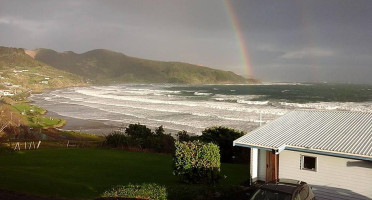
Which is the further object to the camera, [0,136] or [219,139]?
[0,136]

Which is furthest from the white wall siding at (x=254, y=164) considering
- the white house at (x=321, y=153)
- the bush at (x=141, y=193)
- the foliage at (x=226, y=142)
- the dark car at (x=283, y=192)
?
the foliage at (x=226, y=142)

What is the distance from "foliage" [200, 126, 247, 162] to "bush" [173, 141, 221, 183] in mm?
8083

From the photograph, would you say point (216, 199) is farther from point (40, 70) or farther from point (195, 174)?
point (40, 70)

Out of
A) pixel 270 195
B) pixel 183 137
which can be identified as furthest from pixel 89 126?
pixel 270 195

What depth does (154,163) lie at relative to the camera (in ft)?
61.3

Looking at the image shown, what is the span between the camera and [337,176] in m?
11.9

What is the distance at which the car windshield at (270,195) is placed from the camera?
858 cm

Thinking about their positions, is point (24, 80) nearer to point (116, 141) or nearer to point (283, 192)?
point (116, 141)

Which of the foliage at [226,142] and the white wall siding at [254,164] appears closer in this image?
the white wall siding at [254,164]

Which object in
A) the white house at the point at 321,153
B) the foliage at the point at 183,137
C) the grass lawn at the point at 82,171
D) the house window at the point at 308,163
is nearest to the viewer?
the white house at the point at 321,153

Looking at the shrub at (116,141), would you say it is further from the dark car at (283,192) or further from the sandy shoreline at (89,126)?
the dark car at (283,192)

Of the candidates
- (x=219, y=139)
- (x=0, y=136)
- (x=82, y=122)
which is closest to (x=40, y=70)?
(x=82, y=122)

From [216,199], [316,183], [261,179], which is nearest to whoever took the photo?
[216,199]

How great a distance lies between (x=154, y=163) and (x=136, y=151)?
4.07 m
